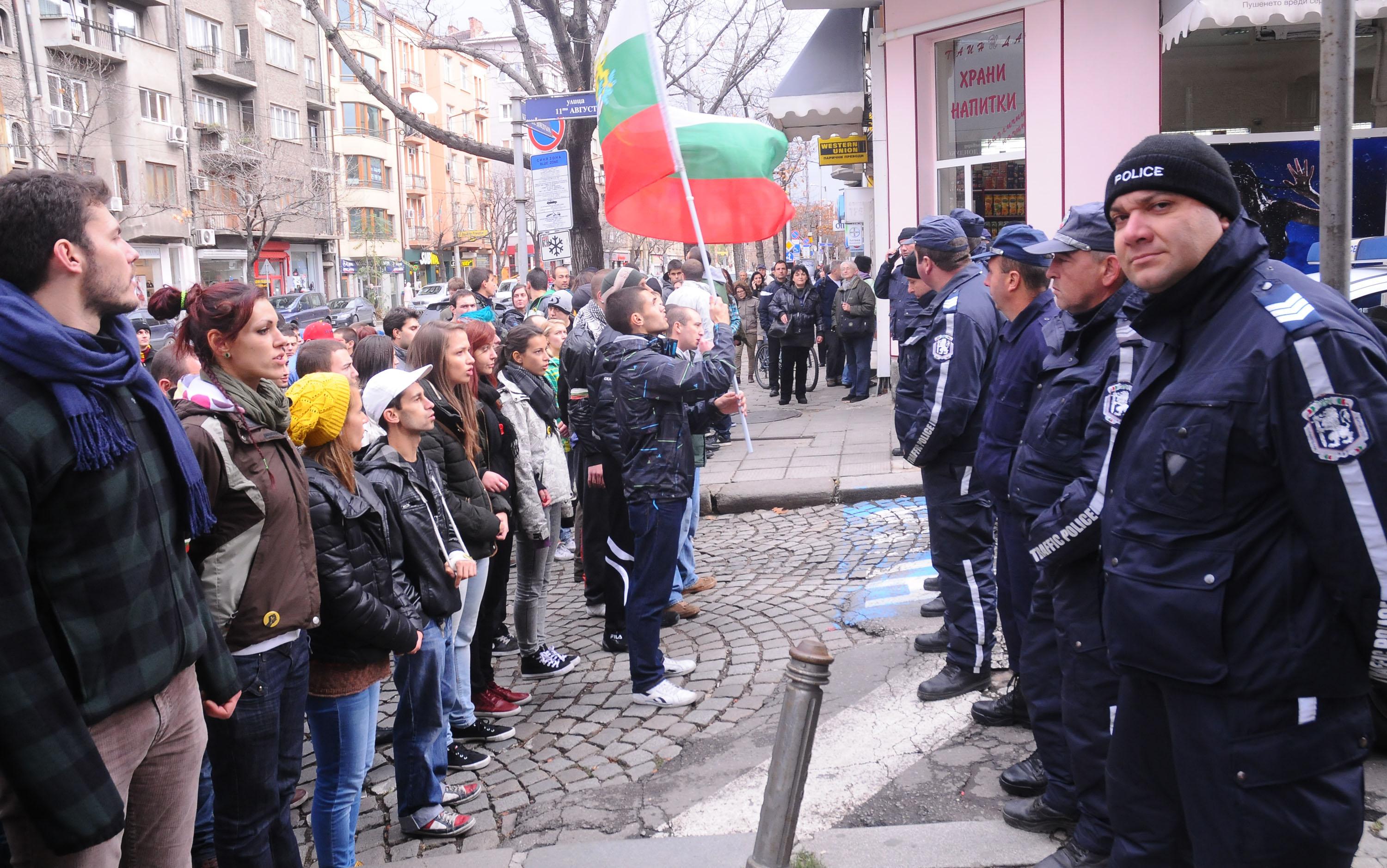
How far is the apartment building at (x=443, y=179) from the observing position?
220ft

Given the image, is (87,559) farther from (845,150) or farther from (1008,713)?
(845,150)

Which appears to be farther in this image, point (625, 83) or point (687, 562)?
point (625, 83)

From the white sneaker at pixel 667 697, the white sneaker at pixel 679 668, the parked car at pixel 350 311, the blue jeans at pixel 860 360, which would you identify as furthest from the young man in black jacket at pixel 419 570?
the parked car at pixel 350 311

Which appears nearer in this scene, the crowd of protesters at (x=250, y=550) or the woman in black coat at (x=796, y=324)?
the crowd of protesters at (x=250, y=550)

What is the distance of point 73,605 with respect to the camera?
2.22 meters

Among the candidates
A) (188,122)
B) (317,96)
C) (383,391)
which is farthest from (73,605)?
(317,96)

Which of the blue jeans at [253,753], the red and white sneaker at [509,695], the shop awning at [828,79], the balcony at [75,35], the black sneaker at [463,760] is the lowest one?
the black sneaker at [463,760]

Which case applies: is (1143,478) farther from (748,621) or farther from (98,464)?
(748,621)

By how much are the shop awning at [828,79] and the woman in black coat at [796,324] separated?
2.19 meters

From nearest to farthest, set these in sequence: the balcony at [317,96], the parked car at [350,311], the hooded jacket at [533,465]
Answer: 1. the hooded jacket at [533,465]
2. the parked car at [350,311]
3. the balcony at [317,96]

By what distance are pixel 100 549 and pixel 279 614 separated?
2.59 feet

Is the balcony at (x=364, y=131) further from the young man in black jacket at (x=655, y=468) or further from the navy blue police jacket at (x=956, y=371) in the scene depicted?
the navy blue police jacket at (x=956, y=371)

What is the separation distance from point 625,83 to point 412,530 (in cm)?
407

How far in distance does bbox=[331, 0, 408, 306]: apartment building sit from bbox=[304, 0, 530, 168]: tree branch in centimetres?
4037
